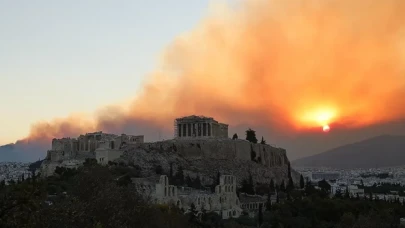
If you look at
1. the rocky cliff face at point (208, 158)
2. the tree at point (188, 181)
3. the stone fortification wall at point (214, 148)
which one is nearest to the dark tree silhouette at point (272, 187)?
the rocky cliff face at point (208, 158)

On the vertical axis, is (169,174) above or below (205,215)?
above

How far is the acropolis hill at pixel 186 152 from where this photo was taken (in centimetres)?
5628

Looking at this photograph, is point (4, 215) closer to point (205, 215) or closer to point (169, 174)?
point (205, 215)

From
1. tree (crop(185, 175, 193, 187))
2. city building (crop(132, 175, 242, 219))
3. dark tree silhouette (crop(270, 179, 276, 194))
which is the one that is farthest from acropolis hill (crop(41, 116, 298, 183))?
city building (crop(132, 175, 242, 219))

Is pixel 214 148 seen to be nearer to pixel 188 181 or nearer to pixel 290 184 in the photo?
pixel 188 181

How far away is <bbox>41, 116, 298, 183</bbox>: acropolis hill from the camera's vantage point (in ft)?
185

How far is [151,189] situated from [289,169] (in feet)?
109

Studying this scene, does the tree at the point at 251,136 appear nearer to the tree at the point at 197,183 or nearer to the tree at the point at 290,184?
the tree at the point at 290,184

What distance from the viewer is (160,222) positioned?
902 inches

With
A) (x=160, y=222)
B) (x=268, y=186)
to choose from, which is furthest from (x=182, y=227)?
(x=268, y=186)

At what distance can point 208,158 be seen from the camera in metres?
60.8

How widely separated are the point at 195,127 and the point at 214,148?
5.40m

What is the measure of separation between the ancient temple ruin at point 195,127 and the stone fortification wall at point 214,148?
3.20m

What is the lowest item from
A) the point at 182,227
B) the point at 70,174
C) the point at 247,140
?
the point at 182,227
